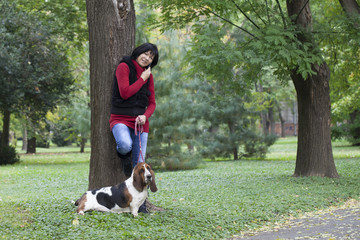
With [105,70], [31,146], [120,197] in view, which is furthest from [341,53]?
[31,146]

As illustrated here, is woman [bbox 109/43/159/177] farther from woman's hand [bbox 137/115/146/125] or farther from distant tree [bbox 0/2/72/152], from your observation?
distant tree [bbox 0/2/72/152]

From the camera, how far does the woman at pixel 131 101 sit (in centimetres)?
634

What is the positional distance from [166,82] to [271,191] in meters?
8.13

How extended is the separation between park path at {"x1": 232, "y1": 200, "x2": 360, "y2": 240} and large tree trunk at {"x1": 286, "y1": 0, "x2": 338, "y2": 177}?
4128 millimetres

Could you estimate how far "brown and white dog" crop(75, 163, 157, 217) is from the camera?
6242mm

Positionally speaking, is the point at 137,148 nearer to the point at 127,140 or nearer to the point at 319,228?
the point at 127,140

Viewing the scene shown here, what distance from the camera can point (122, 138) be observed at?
6.24 metres

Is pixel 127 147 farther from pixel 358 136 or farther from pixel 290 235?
pixel 358 136

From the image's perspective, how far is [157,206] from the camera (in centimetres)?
749

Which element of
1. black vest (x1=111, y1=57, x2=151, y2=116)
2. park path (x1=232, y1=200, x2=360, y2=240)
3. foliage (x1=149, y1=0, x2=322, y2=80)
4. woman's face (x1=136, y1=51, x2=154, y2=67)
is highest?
foliage (x1=149, y1=0, x2=322, y2=80)

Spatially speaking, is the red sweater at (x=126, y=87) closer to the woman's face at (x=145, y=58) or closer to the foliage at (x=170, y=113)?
the woman's face at (x=145, y=58)

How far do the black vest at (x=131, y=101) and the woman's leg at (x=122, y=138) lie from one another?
0.24 m

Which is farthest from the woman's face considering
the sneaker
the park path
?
the park path

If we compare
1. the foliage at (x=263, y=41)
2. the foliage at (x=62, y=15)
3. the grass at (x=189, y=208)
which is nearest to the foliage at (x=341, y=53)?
the foliage at (x=263, y=41)
